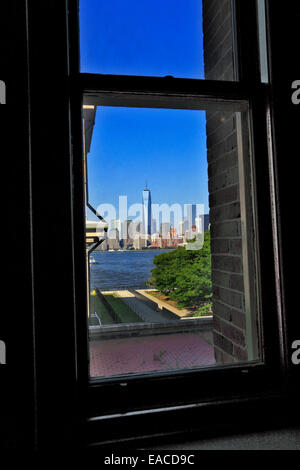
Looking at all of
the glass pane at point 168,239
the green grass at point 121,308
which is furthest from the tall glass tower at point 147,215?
the green grass at point 121,308

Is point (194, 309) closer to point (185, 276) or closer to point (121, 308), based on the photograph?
point (185, 276)

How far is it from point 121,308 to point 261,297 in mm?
535

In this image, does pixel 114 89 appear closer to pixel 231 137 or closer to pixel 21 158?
pixel 21 158

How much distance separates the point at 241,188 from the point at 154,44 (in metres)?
0.68

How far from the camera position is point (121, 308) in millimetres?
1209

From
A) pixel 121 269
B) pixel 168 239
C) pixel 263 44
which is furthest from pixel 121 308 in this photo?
pixel 263 44

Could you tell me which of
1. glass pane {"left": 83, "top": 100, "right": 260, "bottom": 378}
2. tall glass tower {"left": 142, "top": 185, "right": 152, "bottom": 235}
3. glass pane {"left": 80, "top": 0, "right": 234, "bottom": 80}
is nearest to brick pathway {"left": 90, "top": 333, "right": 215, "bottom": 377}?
glass pane {"left": 83, "top": 100, "right": 260, "bottom": 378}

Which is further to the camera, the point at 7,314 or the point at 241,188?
the point at 241,188

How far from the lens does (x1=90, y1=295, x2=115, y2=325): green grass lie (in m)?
0.91

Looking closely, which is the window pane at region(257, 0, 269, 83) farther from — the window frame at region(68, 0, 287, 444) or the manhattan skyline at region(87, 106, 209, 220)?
the manhattan skyline at region(87, 106, 209, 220)

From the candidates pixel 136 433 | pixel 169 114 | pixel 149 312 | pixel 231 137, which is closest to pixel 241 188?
pixel 231 137

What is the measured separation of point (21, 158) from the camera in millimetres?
779

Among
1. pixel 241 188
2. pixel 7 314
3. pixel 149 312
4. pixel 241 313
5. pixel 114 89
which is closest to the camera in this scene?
pixel 7 314

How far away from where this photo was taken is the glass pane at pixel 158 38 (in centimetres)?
99
